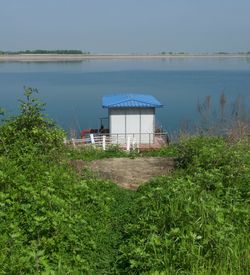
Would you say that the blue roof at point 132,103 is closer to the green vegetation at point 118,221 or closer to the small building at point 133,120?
the small building at point 133,120

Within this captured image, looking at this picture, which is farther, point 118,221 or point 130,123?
point 130,123

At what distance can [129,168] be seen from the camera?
36.6 feet

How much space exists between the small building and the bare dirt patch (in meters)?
8.19

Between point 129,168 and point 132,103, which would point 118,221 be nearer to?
point 129,168

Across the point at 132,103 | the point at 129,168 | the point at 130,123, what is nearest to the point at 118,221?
the point at 129,168

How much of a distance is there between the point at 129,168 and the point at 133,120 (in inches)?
377

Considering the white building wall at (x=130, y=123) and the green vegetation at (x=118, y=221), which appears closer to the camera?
the green vegetation at (x=118, y=221)

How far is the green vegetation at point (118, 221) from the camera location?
5275mm

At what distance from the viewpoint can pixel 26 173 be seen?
25.2 ft

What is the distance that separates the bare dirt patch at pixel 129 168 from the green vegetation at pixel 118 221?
1001mm

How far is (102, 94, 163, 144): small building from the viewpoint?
20.5 metres

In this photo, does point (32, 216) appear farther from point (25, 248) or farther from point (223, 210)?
point (223, 210)

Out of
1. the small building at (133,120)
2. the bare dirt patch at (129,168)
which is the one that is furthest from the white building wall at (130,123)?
the bare dirt patch at (129,168)

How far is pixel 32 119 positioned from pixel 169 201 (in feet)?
15.5
